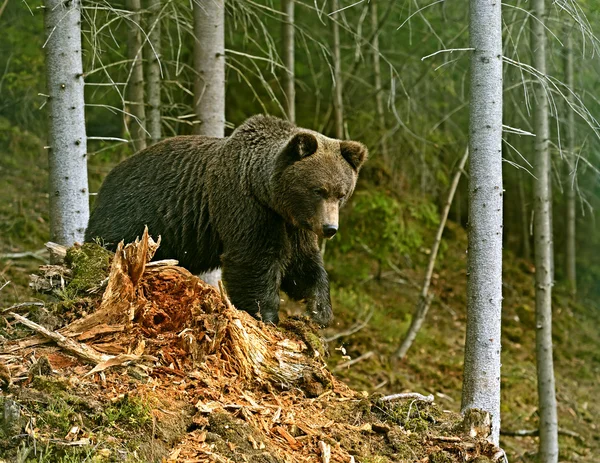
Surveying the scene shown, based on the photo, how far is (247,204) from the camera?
6.72 m

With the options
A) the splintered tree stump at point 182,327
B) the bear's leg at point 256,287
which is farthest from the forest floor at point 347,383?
the bear's leg at point 256,287

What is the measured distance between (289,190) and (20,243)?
6133 mm

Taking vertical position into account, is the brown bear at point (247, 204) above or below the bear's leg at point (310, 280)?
above

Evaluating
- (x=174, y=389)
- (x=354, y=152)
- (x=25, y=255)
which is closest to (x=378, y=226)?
(x=354, y=152)

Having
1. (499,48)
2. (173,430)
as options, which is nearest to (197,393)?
(173,430)

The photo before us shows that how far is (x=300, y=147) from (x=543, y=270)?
3.82 meters

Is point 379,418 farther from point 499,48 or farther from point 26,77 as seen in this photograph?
point 26,77

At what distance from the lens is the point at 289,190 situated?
6.51 m

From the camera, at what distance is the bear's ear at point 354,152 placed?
22.0 ft

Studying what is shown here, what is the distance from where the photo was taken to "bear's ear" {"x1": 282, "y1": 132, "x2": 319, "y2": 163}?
21.1ft

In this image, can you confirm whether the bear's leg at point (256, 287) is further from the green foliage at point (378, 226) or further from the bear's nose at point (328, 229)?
the green foliage at point (378, 226)

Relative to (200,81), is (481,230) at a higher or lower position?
lower

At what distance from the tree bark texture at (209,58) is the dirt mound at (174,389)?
126 inches

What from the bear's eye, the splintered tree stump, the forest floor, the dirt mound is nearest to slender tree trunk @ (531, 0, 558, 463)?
→ the forest floor
